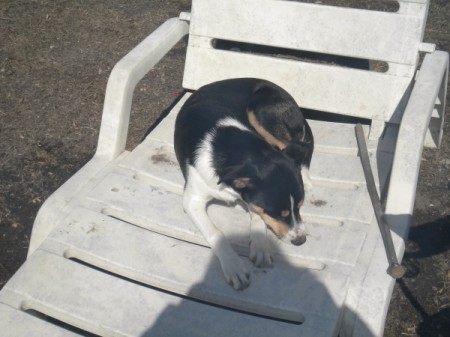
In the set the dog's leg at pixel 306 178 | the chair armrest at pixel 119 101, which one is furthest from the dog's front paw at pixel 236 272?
the chair armrest at pixel 119 101

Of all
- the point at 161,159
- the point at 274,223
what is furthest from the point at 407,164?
the point at 161,159

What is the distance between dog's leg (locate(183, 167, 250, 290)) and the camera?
2.66 meters

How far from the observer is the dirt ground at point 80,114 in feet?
11.2

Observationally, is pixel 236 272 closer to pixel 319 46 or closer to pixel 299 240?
pixel 299 240

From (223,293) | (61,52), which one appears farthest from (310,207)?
(61,52)

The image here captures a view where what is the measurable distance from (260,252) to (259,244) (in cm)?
6

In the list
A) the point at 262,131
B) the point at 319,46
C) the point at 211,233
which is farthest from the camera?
the point at 319,46

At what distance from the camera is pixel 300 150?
2.93 metres

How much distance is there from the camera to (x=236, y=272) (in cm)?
266

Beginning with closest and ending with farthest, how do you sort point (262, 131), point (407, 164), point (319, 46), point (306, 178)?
point (407, 164) → point (306, 178) → point (262, 131) → point (319, 46)

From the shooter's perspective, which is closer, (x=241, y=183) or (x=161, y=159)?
(x=241, y=183)

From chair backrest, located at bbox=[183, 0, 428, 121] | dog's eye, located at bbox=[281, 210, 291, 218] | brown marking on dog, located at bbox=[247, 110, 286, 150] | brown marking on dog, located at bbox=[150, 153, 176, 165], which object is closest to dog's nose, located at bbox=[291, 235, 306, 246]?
dog's eye, located at bbox=[281, 210, 291, 218]

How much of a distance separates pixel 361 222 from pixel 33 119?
3.00 metres

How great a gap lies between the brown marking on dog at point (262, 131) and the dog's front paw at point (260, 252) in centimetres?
73
